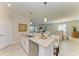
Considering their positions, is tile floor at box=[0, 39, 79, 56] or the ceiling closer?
tile floor at box=[0, 39, 79, 56]

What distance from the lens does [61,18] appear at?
4.07 meters

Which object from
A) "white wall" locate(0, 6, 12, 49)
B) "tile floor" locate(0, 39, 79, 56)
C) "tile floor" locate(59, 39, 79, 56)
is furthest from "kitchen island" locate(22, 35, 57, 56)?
"white wall" locate(0, 6, 12, 49)

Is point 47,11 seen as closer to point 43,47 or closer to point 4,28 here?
point 4,28

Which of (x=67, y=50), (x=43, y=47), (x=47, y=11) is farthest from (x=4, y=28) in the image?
(x=67, y=50)

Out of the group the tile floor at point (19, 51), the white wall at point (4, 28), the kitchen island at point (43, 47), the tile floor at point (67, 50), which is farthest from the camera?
the white wall at point (4, 28)

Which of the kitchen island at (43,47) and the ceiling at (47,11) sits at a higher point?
the ceiling at (47,11)

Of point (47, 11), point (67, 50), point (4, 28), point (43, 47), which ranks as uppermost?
point (47, 11)

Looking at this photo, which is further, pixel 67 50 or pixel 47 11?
pixel 67 50

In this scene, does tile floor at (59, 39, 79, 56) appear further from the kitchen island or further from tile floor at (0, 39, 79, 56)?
the kitchen island

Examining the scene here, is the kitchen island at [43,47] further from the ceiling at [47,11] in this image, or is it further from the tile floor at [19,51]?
the ceiling at [47,11]

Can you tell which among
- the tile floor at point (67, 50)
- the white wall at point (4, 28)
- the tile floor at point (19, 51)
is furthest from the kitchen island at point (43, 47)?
the white wall at point (4, 28)

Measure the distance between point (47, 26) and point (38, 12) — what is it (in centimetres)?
95

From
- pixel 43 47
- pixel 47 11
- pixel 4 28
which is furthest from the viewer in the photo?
pixel 47 11

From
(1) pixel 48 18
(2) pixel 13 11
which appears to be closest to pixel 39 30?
(1) pixel 48 18
